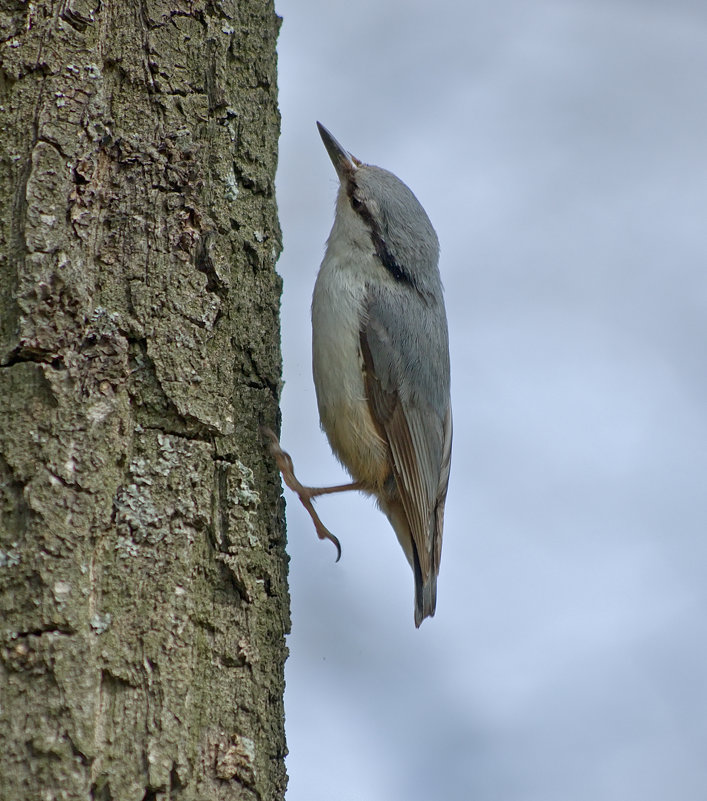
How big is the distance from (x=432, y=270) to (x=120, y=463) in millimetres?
1513

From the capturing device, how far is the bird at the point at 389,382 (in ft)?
8.25

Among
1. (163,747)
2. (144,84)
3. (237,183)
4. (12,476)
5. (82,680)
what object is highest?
(144,84)

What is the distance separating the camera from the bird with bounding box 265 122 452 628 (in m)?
2.52

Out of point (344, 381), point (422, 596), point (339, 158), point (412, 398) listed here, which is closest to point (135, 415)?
point (344, 381)

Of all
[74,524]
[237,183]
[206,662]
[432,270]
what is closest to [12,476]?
[74,524]

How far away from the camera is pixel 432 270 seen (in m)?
2.84

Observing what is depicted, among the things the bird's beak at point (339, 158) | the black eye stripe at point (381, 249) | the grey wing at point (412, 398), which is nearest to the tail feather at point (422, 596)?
the grey wing at point (412, 398)

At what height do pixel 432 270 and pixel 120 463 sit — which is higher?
pixel 432 270

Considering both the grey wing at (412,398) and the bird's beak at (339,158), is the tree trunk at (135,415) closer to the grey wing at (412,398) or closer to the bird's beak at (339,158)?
the grey wing at (412,398)

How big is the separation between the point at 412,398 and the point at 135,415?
110 centimetres

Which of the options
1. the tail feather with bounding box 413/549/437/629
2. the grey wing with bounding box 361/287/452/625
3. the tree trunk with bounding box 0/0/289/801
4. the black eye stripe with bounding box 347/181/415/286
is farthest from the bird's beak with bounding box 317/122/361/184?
the tail feather with bounding box 413/549/437/629

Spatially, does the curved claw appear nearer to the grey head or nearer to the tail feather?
the tail feather

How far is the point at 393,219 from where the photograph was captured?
284 centimetres

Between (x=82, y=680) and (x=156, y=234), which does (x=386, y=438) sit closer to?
(x=156, y=234)
